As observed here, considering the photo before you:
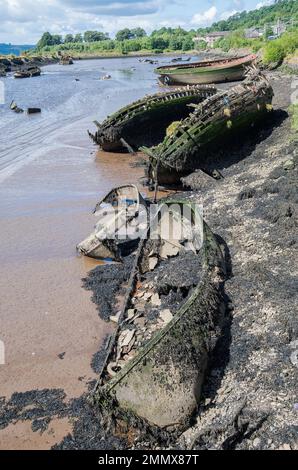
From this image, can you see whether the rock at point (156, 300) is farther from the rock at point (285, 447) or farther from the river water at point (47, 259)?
the rock at point (285, 447)

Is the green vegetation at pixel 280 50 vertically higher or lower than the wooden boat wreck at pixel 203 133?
higher

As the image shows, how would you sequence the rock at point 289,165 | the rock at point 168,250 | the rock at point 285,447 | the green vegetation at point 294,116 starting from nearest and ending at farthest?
the rock at point 285,447 < the rock at point 168,250 < the rock at point 289,165 < the green vegetation at point 294,116

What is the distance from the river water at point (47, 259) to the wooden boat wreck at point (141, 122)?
4.02 ft

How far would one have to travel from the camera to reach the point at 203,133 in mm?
19594

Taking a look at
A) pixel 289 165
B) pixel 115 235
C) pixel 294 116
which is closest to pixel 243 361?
pixel 115 235

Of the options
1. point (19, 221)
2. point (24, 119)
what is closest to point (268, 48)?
point (24, 119)

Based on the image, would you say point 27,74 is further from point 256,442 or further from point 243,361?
point 256,442

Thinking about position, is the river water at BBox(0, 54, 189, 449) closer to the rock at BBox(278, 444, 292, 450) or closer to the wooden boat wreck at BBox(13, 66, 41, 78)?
the rock at BBox(278, 444, 292, 450)

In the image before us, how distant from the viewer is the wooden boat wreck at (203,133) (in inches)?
745

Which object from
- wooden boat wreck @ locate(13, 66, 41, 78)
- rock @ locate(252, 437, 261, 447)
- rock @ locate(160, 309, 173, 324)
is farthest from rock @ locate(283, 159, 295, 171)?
wooden boat wreck @ locate(13, 66, 41, 78)

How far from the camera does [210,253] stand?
10930 millimetres

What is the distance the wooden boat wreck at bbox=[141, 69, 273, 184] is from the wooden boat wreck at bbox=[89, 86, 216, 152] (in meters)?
5.63

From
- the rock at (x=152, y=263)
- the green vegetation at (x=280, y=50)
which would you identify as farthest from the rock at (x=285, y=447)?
the green vegetation at (x=280, y=50)
